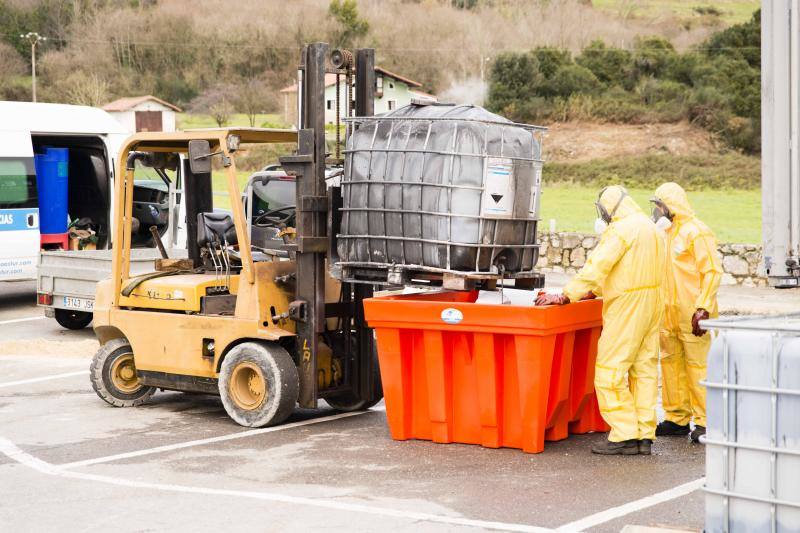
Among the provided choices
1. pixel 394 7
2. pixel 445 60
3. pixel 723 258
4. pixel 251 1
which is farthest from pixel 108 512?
pixel 251 1

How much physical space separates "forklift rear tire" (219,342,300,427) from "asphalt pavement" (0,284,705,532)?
0.44 feet

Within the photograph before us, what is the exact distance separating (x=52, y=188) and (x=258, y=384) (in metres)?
10.2

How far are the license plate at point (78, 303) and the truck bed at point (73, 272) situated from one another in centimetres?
3

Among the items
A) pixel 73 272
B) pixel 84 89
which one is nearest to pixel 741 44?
pixel 84 89

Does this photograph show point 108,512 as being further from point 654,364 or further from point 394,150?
point 654,364

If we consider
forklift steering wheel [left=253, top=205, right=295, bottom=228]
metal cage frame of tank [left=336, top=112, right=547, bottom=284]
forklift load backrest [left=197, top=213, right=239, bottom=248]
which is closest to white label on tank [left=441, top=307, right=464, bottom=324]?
metal cage frame of tank [left=336, top=112, right=547, bottom=284]

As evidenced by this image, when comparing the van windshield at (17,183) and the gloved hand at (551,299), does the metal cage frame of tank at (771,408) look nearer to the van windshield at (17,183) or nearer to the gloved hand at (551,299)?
the gloved hand at (551,299)

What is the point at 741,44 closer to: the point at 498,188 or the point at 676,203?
the point at 676,203

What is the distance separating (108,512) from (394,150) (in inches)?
124

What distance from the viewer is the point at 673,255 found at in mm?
8664

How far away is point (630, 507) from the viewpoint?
6844 millimetres

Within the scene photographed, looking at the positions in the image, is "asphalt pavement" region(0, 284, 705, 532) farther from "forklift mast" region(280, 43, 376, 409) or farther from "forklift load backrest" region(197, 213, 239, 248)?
"forklift load backrest" region(197, 213, 239, 248)

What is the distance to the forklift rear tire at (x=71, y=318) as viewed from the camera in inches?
607

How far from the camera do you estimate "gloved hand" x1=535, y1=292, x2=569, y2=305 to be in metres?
8.07
